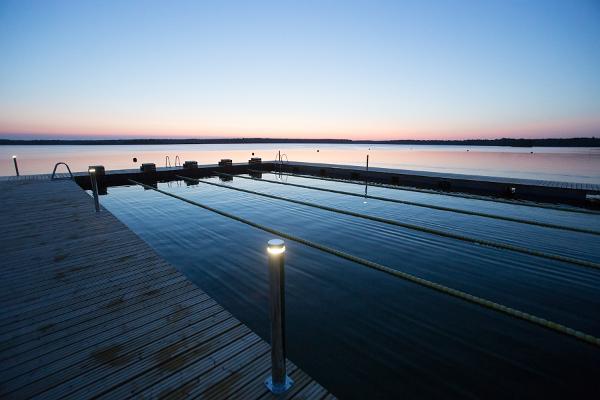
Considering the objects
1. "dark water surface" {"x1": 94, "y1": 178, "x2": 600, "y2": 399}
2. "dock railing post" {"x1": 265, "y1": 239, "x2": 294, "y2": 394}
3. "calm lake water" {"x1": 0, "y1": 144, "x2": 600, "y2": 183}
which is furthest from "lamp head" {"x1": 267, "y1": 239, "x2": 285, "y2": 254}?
"calm lake water" {"x1": 0, "y1": 144, "x2": 600, "y2": 183}

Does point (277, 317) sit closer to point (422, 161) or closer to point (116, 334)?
point (116, 334)

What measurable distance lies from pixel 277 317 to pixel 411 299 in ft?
15.2

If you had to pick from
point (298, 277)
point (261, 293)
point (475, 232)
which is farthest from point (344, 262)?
point (475, 232)

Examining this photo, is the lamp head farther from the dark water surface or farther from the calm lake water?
the calm lake water

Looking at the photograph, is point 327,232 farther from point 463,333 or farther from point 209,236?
point 463,333

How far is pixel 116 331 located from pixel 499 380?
5.10 meters

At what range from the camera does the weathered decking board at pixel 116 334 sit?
8.86ft

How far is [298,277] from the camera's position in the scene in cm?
712

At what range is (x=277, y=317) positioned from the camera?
255 cm

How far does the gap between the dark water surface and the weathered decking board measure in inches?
61.2

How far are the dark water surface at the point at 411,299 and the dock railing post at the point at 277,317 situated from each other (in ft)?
5.08

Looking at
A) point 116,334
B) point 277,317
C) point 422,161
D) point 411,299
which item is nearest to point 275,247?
point 277,317

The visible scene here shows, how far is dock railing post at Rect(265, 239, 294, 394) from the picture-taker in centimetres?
238

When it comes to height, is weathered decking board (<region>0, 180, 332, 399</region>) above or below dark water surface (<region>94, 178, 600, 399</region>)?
above
